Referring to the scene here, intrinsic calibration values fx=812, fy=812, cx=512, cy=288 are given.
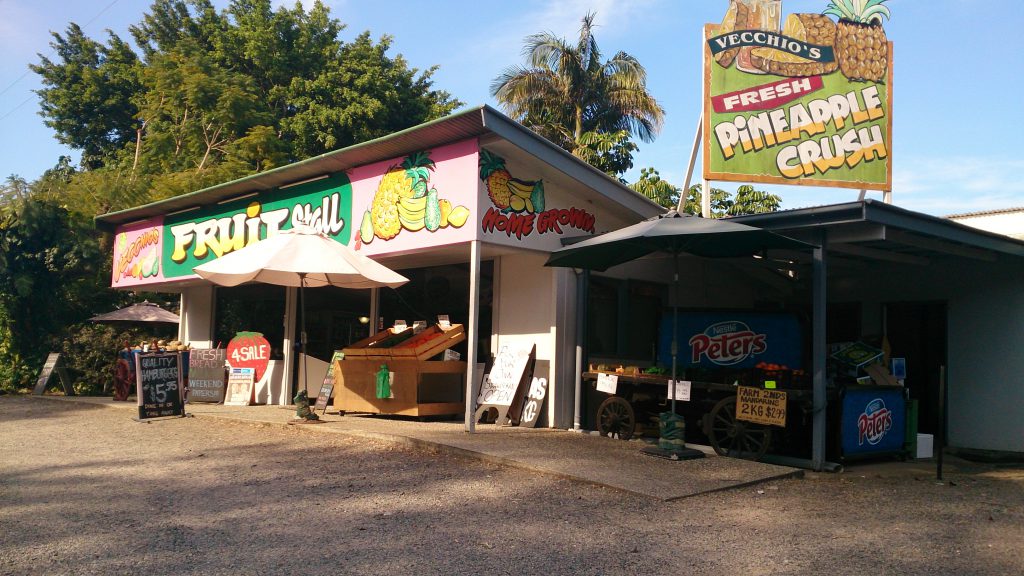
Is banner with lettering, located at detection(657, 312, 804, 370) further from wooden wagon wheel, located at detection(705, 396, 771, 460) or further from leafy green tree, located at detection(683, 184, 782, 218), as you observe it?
leafy green tree, located at detection(683, 184, 782, 218)

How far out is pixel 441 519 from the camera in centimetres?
585

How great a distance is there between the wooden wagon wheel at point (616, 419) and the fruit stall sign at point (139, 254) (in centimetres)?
1068

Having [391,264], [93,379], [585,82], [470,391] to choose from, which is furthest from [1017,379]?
[585,82]

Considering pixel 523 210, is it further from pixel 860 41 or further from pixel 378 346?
pixel 860 41

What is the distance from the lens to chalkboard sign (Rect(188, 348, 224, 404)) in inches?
573

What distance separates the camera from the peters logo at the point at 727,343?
9.98 meters

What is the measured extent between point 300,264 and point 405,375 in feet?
7.99

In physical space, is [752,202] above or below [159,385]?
above

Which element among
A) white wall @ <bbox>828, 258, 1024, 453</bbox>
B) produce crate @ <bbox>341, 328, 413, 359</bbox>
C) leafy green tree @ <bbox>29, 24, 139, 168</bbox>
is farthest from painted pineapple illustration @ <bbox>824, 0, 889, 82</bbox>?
leafy green tree @ <bbox>29, 24, 139, 168</bbox>

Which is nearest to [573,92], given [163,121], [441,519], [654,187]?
[654,187]

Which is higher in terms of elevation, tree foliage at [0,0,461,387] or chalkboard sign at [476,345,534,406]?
tree foliage at [0,0,461,387]

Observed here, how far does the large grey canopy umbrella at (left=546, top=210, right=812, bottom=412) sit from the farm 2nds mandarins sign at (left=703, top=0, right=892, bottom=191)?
95.7 inches

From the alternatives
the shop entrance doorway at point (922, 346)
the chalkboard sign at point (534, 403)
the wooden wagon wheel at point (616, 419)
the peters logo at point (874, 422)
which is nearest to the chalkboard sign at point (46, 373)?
the chalkboard sign at point (534, 403)

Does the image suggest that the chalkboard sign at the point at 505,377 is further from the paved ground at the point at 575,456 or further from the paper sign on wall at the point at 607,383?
the paper sign on wall at the point at 607,383
